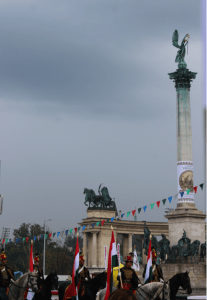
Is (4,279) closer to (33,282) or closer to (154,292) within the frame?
(33,282)

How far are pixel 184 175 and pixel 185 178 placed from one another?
29cm

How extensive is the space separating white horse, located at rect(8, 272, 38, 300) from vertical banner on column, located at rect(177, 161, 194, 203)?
33602 mm

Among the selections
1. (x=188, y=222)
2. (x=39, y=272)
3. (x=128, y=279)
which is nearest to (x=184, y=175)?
(x=188, y=222)

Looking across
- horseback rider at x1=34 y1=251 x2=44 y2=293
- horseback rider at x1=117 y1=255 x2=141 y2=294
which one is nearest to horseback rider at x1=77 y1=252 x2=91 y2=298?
horseback rider at x1=34 y1=251 x2=44 y2=293

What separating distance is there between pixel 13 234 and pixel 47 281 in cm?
8935

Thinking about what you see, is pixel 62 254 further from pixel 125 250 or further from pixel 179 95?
pixel 179 95

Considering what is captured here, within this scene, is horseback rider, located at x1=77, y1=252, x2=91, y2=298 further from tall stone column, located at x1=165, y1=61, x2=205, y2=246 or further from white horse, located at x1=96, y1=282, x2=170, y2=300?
tall stone column, located at x1=165, y1=61, x2=205, y2=246

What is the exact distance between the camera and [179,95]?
51125 mm

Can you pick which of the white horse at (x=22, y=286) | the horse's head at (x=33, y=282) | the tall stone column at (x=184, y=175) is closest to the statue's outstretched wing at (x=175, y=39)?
the tall stone column at (x=184, y=175)

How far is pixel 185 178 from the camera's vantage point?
49594 mm

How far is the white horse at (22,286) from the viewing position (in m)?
16.7

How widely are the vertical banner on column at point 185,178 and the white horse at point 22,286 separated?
110 feet

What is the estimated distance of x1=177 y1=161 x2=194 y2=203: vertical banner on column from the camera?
162 ft

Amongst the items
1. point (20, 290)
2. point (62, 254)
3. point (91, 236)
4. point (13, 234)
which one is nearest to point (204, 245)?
point (91, 236)
